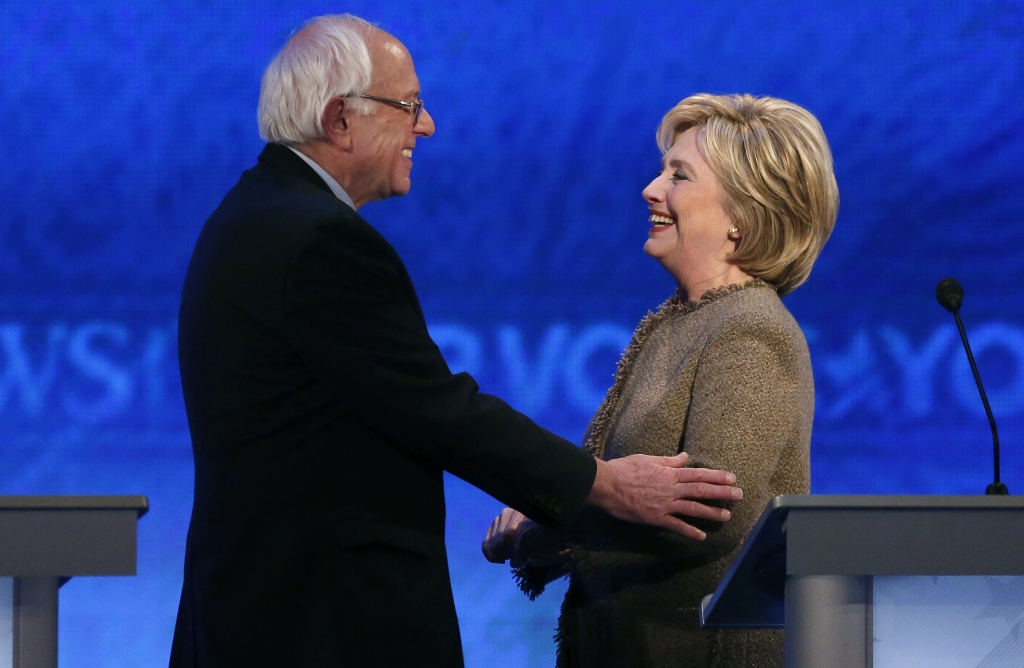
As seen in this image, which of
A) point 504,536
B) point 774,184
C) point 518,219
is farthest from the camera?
point 518,219

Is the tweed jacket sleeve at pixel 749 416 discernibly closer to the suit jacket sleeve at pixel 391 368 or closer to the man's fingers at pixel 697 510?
the man's fingers at pixel 697 510

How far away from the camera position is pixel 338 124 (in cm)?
159

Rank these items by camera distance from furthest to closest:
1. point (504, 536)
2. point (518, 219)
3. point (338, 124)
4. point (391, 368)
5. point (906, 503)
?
point (518, 219), point (504, 536), point (338, 124), point (391, 368), point (906, 503)

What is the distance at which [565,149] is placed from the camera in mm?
3320

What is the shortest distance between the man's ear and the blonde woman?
1.59 feet

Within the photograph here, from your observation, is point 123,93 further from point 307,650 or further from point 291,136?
point 307,650

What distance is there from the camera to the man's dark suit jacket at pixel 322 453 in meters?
1.34

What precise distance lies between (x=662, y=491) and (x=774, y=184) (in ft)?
1.66

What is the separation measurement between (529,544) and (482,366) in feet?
5.05

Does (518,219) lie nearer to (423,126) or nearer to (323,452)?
(423,126)

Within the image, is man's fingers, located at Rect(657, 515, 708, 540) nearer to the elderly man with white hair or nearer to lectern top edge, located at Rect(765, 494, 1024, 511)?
the elderly man with white hair

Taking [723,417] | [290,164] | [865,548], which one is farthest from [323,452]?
A: [865,548]

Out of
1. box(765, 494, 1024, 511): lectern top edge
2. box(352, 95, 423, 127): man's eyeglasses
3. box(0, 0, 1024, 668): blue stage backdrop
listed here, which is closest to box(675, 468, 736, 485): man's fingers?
box(765, 494, 1024, 511): lectern top edge

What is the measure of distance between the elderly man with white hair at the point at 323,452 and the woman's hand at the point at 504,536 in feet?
1.32
